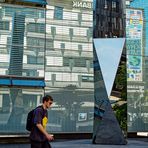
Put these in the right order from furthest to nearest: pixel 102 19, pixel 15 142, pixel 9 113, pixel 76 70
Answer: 1. pixel 76 70
2. pixel 9 113
3. pixel 15 142
4. pixel 102 19

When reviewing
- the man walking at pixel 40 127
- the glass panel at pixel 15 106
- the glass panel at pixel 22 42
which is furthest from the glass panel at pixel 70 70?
the man walking at pixel 40 127

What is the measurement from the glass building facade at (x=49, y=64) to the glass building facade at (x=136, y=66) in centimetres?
178

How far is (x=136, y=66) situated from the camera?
655 inches

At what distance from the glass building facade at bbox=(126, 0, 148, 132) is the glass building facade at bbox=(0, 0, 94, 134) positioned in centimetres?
178

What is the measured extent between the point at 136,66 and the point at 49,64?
12.7ft

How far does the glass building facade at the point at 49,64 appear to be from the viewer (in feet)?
49.2

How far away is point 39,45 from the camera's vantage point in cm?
1566

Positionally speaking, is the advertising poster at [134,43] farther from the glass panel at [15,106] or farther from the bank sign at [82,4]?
the glass panel at [15,106]

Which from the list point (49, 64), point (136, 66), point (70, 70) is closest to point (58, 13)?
point (49, 64)

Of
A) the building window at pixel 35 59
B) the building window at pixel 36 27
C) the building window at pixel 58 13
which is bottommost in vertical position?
the building window at pixel 35 59

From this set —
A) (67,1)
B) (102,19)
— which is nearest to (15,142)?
(102,19)

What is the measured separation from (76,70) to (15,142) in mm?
4178

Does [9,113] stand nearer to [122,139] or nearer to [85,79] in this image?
[85,79]

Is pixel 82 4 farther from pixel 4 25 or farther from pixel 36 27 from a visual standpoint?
pixel 4 25
